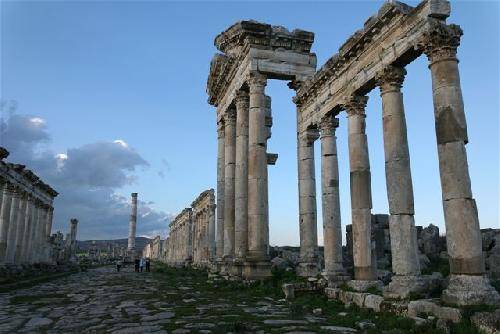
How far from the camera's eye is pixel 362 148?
13.5 m

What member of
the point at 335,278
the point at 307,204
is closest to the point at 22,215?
the point at 307,204

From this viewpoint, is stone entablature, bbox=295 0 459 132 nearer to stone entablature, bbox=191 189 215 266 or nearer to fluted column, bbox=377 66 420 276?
fluted column, bbox=377 66 420 276

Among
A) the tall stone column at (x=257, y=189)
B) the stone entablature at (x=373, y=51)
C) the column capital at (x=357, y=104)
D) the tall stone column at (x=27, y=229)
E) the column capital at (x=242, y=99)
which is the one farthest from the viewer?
the tall stone column at (x=27, y=229)

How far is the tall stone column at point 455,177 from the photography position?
8.31m

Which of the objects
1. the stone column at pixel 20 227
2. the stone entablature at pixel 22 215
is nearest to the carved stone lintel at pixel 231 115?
the stone entablature at pixel 22 215

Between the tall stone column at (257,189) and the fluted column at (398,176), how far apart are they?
22.7 ft

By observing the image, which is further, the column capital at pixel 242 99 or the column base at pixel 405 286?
the column capital at pixel 242 99

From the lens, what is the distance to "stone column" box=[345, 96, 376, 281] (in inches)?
494

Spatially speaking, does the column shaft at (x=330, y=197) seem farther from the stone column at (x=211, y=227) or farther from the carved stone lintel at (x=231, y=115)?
the stone column at (x=211, y=227)

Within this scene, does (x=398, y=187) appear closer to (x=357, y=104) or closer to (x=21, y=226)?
(x=357, y=104)

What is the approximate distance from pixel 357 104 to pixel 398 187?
3691 mm

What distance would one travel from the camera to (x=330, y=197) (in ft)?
51.4

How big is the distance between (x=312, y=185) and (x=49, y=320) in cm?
1143

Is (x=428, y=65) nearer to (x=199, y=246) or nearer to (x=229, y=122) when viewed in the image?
(x=229, y=122)
